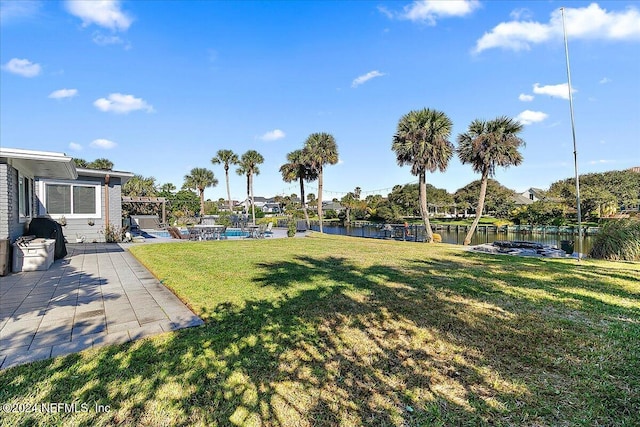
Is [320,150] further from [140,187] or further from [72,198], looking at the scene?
[140,187]

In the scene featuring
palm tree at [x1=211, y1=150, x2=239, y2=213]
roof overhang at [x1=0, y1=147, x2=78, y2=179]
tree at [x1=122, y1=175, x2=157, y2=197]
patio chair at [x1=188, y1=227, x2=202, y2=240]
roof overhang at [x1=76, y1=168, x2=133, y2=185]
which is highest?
palm tree at [x1=211, y1=150, x2=239, y2=213]

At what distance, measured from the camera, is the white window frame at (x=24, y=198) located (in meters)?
7.53

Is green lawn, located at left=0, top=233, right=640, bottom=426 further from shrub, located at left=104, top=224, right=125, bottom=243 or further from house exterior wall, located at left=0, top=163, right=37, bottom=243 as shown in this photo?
shrub, located at left=104, top=224, right=125, bottom=243

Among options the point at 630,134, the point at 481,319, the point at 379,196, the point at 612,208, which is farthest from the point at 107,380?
the point at 379,196

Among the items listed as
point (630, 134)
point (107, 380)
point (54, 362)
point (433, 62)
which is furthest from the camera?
point (630, 134)

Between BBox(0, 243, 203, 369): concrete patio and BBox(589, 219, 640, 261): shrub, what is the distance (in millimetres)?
12409

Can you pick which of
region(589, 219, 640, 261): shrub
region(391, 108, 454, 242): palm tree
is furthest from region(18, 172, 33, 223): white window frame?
region(391, 108, 454, 242): palm tree

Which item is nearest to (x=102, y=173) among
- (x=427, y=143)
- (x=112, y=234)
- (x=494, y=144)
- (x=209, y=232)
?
(x=112, y=234)

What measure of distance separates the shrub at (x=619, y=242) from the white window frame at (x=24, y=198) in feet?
55.2

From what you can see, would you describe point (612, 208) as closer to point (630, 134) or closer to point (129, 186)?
point (630, 134)

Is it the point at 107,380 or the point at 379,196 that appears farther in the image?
the point at 379,196

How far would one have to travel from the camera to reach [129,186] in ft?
108

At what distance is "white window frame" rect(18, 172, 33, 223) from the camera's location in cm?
753

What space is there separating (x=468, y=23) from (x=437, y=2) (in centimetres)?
224
